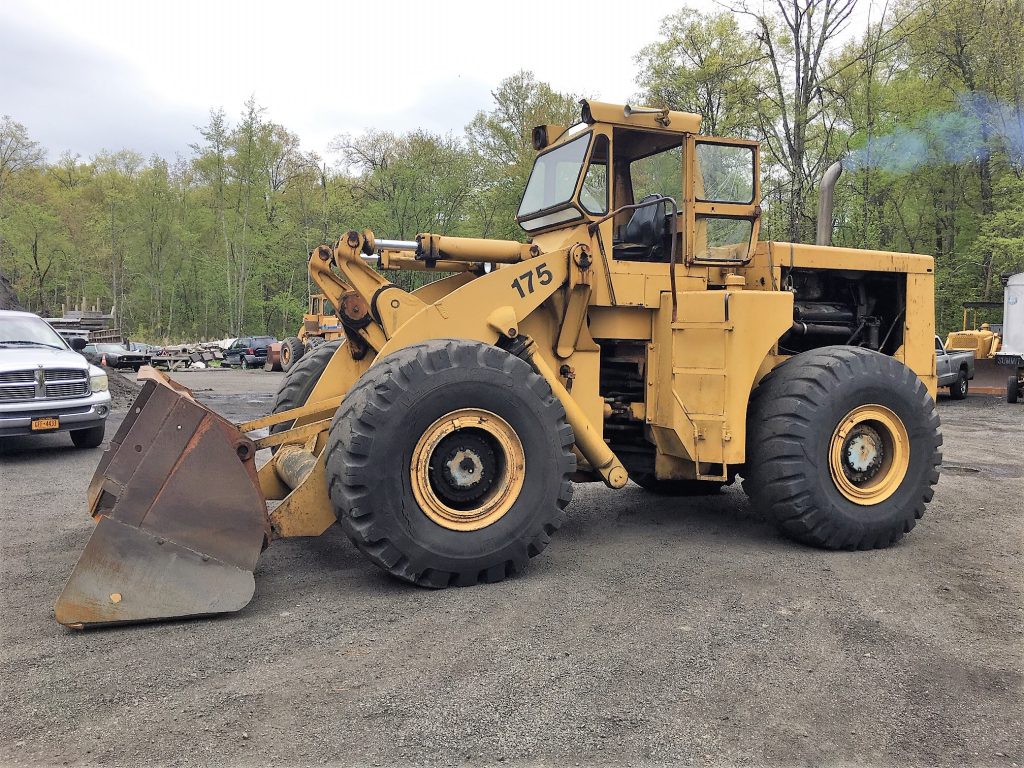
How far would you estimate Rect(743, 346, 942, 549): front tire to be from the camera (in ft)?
16.4

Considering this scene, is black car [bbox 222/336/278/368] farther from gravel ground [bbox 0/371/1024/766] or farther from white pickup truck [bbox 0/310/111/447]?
gravel ground [bbox 0/371/1024/766]

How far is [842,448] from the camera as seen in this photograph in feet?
17.0

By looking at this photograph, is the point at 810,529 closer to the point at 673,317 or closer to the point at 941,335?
the point at 673,317

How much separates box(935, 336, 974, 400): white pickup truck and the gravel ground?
15048 millimetres

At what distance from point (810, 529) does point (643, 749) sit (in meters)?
2.86

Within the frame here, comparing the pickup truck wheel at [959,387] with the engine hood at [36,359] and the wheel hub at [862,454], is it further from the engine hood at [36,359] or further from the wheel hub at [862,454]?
the engine hood at [36,359]

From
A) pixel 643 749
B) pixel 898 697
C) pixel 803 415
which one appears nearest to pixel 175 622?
pixel 643 749

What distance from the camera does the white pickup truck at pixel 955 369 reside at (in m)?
18.3

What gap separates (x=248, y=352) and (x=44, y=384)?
26609mm

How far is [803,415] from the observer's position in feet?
16.5

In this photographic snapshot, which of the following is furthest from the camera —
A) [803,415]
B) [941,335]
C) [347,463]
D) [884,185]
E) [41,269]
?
[41,269]

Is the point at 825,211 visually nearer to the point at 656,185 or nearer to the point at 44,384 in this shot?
the point at 656,185

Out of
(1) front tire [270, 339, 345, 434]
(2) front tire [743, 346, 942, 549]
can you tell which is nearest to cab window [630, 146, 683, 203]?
(2) front tire [743, 346, 942, 549]

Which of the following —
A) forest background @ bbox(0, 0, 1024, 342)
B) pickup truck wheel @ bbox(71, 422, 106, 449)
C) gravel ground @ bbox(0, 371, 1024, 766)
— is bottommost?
gravel ground @ bbox(0, 371, 1024, 766)
